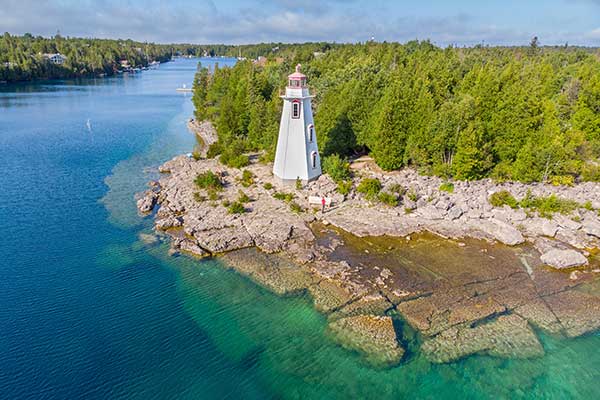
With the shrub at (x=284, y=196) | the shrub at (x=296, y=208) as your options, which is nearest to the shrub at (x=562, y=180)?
the shrub at (x=296, y=208)

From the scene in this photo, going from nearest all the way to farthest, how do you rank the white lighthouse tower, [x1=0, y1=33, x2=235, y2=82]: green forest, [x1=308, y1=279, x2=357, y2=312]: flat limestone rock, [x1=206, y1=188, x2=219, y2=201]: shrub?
1. [x1=308, y1=279, x2=357, y2=312]: flat limestone rock
2. the white lighthouse tower
3. [x1=206, y1=188, x2=219, y2=201]: shrub
4. [x1=0, y1=33, x2=235, y2=82]: green forest

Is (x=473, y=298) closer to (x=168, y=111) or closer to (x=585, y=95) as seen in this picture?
(x=585, y=95)

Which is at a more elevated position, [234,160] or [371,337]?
[234,160]

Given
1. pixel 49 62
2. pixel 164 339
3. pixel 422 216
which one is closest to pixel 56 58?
pixel 49 62

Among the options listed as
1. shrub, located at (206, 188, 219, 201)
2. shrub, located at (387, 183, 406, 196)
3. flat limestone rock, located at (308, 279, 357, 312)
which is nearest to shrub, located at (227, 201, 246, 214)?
shrub, located at (206, 188, 219, 201)

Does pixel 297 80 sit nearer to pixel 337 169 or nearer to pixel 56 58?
pixel 337 169

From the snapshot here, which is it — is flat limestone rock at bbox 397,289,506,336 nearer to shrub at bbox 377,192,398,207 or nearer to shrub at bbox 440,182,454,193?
shrub at bbox 377,192,398,207

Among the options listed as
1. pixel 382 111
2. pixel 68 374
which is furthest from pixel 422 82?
pixel 68 374
